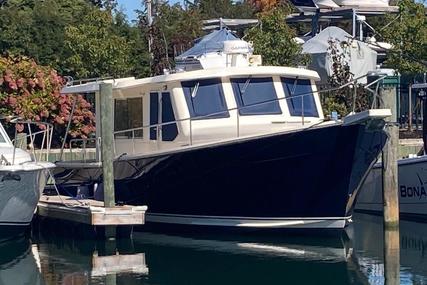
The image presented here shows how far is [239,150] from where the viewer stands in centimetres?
1783

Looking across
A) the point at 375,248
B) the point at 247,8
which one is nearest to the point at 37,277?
the point at 375,248

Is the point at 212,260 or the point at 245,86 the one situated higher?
the point at 245,86

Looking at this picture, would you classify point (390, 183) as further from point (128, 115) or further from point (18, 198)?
point (18, 198)

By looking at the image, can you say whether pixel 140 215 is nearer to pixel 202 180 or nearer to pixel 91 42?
pixel 202 180

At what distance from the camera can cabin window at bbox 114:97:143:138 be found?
20.2m

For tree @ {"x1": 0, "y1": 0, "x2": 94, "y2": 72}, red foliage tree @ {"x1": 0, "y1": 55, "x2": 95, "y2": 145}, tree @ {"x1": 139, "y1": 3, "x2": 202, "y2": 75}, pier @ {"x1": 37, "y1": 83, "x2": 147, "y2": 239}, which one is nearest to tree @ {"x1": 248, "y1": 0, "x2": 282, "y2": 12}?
tree @ {"x1": 139, "y1": 3, "x2": 202, "y2": 75}

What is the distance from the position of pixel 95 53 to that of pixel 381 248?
1429 cm

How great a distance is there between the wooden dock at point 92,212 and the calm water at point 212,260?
53 cm

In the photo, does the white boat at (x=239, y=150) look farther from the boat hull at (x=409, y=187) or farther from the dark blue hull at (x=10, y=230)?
the boat hull at (x=409, y=187)

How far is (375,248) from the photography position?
18453mm

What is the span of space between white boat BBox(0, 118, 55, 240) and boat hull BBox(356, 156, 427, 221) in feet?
23.0

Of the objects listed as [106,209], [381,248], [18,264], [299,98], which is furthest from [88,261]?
[381,248]

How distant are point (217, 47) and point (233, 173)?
365 cm

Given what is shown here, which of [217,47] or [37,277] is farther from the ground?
[217,47]
